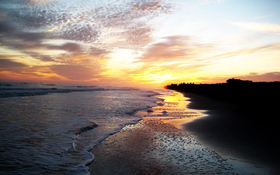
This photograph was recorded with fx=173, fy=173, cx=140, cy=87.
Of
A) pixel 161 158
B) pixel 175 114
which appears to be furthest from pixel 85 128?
pixel 175 114

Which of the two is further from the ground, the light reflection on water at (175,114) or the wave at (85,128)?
the wave at (85,128)

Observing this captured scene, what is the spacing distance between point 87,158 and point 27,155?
6.63 feet

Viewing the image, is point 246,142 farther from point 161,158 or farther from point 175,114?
point 175,114

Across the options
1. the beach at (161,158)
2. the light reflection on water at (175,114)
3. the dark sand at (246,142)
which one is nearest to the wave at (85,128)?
the beach at (161,158)

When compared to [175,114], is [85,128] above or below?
above

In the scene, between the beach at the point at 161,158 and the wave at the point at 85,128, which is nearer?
the beach at the point at 161,158

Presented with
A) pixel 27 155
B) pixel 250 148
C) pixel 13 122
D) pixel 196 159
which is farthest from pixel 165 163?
pixel 13 122

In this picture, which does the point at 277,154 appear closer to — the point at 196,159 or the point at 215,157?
the point at 215,157

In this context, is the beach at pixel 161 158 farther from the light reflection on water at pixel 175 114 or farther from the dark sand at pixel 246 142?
the light reflection on water at pixel 175 114

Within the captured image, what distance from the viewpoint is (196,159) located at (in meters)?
5.54

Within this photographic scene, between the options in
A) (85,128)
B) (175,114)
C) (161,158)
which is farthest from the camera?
(175,114)

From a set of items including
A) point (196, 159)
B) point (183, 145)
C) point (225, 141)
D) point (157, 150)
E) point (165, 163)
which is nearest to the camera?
point (165, 163)

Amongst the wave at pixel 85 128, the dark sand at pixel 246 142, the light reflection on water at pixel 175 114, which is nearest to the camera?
the dark sand at pixel 246 142

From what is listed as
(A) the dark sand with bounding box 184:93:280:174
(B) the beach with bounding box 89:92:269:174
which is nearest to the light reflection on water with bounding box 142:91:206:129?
(A) the dark sand with bounding box 184:93:280:174
